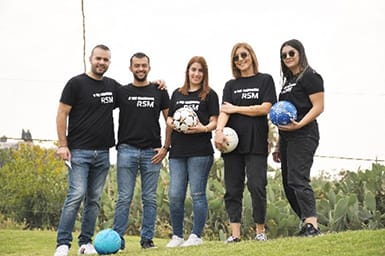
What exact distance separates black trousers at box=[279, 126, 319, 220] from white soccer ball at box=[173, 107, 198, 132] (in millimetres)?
980

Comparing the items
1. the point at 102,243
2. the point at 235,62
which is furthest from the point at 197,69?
A: the point at 102,243

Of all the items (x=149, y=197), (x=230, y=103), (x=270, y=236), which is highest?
(x=230, y=103)

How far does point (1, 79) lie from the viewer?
52.2ft

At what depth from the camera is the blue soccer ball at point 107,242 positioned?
707 cm

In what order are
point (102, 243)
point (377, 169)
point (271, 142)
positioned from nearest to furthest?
point (102, 243)
point (377, 169)
point (271, 142)

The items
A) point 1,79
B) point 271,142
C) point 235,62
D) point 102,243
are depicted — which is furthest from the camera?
point 1,79

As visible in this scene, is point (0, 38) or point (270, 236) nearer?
point (270, 236)

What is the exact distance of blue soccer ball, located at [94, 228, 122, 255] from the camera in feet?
23.2

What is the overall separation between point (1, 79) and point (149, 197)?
29.4ft

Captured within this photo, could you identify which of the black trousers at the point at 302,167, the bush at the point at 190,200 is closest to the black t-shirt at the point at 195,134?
the black trousers at the point at 302,167

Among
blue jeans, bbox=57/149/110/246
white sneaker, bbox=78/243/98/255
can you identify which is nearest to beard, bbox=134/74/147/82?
blue jeans, bbox=57/149/110/246

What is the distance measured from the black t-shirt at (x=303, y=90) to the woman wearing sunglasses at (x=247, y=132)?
0.76 ft

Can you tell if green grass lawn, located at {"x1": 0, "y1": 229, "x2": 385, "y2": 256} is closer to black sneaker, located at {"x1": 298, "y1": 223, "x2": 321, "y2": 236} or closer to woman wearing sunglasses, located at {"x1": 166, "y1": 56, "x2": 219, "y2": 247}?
black sneaker, located at {"x1": 298, "y1": 223, "x2": 321, "y2": 236}

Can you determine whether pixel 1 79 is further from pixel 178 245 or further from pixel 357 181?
pixel 178 245
